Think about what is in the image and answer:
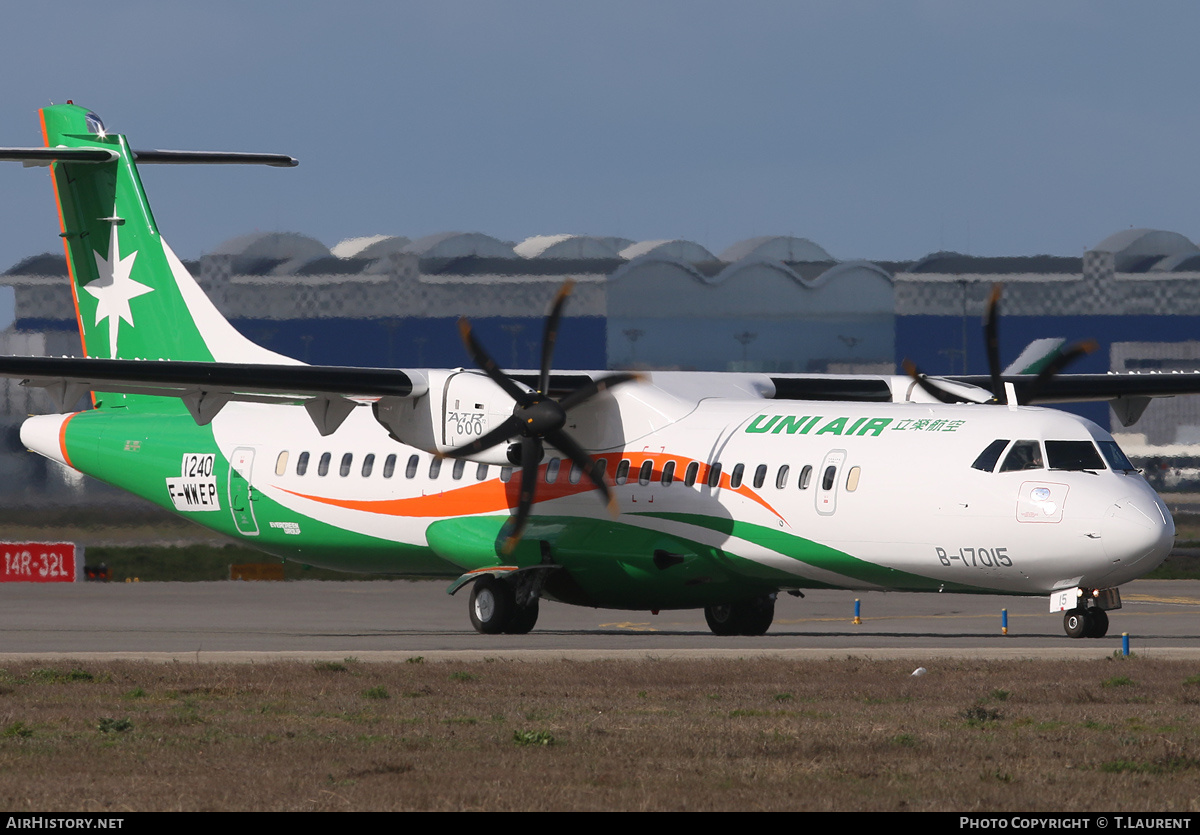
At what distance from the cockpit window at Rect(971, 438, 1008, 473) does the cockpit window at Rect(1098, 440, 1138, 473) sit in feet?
4.03

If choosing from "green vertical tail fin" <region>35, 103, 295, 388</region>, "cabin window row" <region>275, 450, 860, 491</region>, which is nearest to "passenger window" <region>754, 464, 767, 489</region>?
"cabin window row" <region>275, 450, 860, 491</region>

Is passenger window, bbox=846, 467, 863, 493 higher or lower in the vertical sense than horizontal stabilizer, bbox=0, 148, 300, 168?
lower

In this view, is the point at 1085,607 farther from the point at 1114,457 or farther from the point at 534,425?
the point at 534,425

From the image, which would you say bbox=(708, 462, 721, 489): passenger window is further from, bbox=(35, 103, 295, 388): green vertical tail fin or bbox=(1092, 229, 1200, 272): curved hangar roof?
bbox=(1092, 229, 1200, 272): curved hangar roof

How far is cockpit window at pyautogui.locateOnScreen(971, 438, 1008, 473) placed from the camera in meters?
21.5

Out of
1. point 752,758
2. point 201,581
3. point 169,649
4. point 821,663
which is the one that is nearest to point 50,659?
point 169,649

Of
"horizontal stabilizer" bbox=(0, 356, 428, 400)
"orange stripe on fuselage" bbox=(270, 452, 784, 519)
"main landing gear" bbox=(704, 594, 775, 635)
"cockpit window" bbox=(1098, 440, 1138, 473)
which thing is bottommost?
"main landing gear" bbox=(704, 594, 775, 635)

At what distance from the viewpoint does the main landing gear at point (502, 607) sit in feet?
83.5

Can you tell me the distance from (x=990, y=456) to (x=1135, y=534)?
→ 6.79 feet

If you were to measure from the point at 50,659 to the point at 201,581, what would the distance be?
22852 millimetres

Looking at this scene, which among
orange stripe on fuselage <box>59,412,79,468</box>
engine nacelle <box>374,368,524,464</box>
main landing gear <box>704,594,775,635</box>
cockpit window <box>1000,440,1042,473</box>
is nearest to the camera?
cockpit window <box>1000,440,1042,473</box>

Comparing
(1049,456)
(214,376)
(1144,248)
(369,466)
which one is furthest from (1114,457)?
(1144,248)

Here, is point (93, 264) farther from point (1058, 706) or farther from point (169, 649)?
point (1058, 706)

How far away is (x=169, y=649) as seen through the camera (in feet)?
74.8
